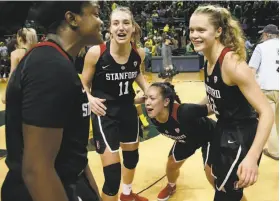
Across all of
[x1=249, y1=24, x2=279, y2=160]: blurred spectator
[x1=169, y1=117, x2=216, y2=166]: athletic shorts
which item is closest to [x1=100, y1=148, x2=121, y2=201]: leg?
[x1=169, y1=117, x2=216, y2=166]: athletic shorts

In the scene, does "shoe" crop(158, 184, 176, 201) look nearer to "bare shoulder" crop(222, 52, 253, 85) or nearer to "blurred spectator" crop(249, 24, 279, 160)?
"blurred spectator" crop(249, 24, 279, 160)

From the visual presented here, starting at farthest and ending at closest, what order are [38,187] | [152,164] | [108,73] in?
1. [152,164]
2. [108,73]
3. [38,187]

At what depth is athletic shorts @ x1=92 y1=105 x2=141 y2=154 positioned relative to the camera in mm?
3283

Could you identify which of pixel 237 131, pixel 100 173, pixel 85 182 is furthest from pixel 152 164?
pixel 85 182

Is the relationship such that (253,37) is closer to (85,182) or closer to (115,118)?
(115,118)

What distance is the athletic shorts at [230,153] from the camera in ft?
8.23

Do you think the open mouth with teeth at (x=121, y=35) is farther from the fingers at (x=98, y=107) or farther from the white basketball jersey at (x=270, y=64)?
the white basketball jersey at (x=270, y=64)

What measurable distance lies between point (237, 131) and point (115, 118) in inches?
48.5

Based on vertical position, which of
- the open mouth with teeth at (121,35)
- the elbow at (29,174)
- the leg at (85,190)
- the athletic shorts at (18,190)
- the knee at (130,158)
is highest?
the open mouth with teeth at (121,35)

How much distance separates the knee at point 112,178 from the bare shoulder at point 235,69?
4.25 ft

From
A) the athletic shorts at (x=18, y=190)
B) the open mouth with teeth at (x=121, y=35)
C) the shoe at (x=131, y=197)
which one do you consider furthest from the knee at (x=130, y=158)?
the athletic shorts at (x=18, y=190)

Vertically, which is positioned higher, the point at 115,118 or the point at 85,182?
the point at 85,182

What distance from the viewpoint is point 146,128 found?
6.61m

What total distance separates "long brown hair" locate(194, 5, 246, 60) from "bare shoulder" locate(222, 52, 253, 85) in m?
0.11
